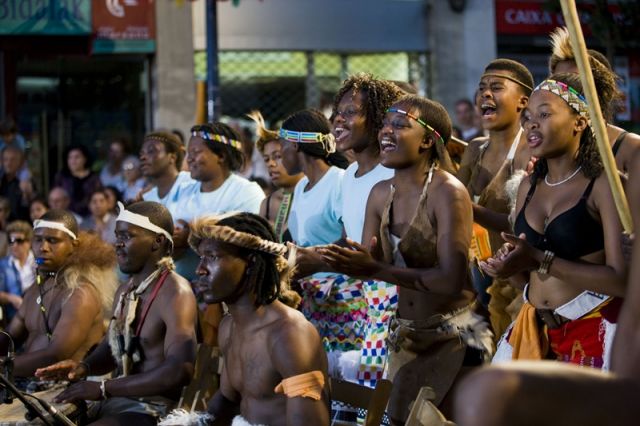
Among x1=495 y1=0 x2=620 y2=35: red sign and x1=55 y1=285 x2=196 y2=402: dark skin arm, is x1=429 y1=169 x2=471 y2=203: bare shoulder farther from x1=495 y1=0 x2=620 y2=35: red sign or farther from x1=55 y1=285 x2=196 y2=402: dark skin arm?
x1=495 y1=0 x2=620 y2=35: red sign

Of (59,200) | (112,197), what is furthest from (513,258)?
(59,200)

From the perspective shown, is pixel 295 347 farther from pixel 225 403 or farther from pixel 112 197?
pixel 112 197

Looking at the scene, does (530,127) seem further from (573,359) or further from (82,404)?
(82,404)

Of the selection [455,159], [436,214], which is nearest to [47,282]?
[455,159]

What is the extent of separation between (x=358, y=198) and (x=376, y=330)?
710mm

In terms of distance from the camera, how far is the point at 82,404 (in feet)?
17.9

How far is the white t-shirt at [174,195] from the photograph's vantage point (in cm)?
778

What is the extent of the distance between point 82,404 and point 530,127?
8.44 feet

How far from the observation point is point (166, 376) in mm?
5391

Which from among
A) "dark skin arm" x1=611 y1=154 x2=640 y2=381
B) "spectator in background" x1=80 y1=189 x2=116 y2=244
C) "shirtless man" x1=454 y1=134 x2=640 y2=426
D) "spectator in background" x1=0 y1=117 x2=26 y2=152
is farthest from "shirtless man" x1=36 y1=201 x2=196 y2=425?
"spectator in background" x1=0 y1=117 x2=26 y2=152

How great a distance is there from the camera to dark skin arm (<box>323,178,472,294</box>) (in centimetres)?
457

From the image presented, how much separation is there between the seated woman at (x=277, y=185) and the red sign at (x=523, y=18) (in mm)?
8420

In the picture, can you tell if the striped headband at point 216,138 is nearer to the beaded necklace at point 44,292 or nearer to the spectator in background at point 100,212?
the beaded necklace at point 44,292

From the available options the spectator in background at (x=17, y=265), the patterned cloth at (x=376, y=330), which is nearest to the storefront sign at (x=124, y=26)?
the spectator in background at (x=17, y=265)
